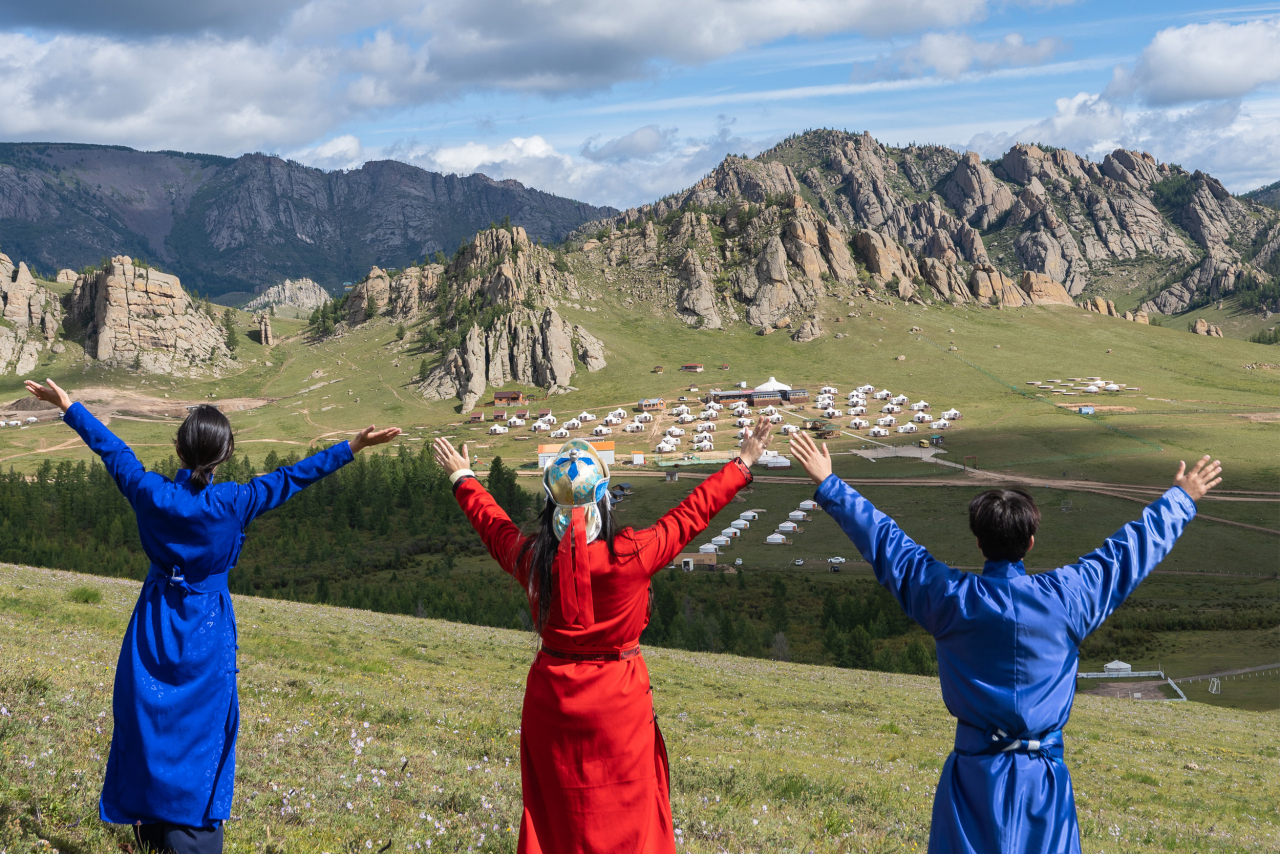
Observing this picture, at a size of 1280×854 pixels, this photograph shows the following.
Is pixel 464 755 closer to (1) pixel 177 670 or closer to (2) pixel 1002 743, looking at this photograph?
(1) pixel 177 670

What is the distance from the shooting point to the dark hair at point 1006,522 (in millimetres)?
5633

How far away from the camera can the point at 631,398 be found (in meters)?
174

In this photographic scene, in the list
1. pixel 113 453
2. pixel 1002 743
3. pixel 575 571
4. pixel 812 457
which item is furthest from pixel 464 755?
pixel 1002 743

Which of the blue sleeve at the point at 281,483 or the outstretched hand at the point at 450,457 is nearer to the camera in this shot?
the blue sleeve at the point at 281,483

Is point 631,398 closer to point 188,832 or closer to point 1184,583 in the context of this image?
point 1184,583

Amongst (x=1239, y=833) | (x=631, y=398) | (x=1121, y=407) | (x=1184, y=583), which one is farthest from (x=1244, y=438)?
(x=1239, y=833)

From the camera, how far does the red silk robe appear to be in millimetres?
6199

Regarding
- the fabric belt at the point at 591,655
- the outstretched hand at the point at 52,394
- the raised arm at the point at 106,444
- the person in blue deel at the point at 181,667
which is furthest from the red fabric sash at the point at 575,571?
the outstretched hand at the point at 52,394

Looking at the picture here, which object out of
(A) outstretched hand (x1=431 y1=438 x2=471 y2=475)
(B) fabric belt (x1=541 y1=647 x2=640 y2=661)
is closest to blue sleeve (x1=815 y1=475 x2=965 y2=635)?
(B) fabric belt (x1=541 y1=647 x2=640 y2=661)

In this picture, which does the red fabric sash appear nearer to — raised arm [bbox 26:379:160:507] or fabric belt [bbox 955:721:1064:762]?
fabric belt [bbox 955:721:1064:762]

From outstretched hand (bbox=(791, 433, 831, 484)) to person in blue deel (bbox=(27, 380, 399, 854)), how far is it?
4.66 m

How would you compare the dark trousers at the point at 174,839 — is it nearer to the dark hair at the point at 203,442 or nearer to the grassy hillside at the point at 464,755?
the grassy hillside at the point at 464,755

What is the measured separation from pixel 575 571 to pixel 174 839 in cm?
403

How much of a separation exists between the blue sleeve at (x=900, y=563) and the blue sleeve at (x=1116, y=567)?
792mm
